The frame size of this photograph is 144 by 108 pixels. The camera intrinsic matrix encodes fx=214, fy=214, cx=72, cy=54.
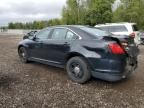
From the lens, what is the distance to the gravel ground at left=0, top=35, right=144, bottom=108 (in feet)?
14.3

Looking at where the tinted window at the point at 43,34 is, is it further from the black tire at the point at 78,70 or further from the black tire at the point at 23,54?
the black tire at the point at 78,70

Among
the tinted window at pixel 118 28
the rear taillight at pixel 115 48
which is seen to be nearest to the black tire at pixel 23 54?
the rear taillight at pixel 115 48

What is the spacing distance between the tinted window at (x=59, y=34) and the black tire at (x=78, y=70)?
0.83 meters

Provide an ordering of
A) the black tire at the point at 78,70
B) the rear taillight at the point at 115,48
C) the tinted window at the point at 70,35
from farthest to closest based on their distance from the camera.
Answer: the tinted window at the point at 70,35
the black tire at the point at 78,70
the rear taillight at the point at 115,48

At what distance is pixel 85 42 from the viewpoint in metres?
5.51

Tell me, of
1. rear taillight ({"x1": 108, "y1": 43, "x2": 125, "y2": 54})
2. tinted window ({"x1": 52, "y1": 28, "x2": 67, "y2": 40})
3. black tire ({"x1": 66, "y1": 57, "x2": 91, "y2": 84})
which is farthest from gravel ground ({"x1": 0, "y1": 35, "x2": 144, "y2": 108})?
tinted window ({"x1": 52, "y1": 28, "x2": 67, "y2": 40})

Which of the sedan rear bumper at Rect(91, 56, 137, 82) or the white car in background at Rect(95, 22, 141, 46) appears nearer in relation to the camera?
the sedan rear bumper at Rect(91, 56, 137, 82)

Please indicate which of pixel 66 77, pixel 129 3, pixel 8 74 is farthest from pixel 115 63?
pixel 129 3

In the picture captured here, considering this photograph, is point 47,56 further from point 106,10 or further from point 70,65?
point 106,10

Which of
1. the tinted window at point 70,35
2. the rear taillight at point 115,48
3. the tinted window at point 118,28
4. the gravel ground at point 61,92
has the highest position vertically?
the tinted window at point 118,28

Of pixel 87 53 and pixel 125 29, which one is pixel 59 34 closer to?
pixel 87 53

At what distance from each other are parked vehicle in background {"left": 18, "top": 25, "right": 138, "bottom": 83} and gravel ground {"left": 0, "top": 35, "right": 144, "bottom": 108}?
13.3 inches

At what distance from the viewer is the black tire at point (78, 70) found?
5.45 m

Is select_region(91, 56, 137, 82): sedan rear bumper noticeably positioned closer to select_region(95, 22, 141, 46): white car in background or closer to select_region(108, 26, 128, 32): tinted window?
select_region(95, 22, 141, 46): white car in background
